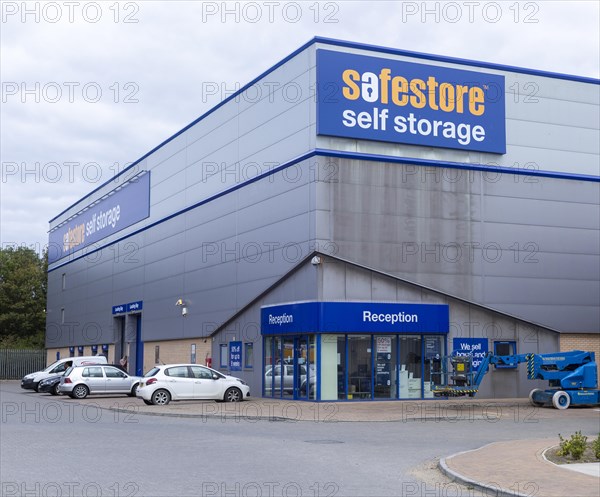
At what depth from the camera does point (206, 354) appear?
38.5 m

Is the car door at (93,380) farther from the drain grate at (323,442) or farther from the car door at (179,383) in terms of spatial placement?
the drain grate at (323,442)

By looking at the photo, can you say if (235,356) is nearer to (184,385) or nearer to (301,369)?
(301,369)

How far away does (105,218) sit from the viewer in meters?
56.7

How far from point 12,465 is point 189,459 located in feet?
8.57

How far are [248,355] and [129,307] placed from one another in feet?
59.5

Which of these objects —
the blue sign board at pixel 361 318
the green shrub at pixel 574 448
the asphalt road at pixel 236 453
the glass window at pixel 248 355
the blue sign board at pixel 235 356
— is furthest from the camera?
the blue sign board at pixel 235 356

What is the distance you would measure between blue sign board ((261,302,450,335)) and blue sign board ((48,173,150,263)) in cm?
1990

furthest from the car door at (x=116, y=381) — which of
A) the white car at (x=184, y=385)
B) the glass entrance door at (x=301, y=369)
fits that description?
the glass entrance door at (x=301, y=369)

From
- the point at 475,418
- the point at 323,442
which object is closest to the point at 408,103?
the point at 475,418

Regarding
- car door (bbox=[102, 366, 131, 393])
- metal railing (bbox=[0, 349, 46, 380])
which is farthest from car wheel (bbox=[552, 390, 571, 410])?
metal railing (bbox=[0, 349, 46, 380])

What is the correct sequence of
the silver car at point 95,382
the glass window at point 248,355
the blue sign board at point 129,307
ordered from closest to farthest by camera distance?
the silver car at point 95,382
the glass window at point 248,355
the blue sign board at point 129,307

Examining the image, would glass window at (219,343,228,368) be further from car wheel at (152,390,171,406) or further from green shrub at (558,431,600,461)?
green shrub at (558,431,600,461)

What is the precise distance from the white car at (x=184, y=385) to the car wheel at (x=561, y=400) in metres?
10.3

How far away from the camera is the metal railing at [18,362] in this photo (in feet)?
210
